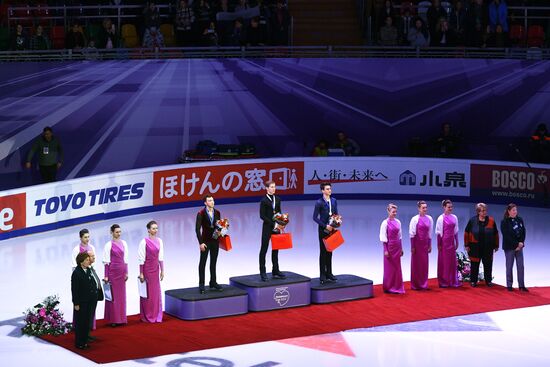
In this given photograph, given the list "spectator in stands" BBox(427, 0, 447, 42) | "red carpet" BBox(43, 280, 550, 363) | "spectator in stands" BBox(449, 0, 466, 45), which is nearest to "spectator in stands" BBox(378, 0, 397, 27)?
"spectator in stands" BBox(427, 0, 447, 42)

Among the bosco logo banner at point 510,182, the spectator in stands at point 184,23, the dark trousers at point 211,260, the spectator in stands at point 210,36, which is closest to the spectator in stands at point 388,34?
the bosco logo banner at point 510,182

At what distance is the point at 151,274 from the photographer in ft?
49.0

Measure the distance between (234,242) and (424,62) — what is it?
9734 mm

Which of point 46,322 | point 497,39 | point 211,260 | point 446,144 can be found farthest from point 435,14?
point 46,322

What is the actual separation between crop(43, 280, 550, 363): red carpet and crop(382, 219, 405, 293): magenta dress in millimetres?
200

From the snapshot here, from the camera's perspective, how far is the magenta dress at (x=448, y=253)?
17281mm

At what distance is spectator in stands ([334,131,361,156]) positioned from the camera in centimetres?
2852

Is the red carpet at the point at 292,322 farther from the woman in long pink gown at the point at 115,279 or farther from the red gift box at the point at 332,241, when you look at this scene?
the red gift box at the point at 332,241

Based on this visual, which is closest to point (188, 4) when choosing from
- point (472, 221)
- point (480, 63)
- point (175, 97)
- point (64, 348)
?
point (175, 97)

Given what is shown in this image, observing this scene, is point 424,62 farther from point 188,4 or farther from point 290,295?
point 290,295

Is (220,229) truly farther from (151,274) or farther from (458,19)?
(458,19)

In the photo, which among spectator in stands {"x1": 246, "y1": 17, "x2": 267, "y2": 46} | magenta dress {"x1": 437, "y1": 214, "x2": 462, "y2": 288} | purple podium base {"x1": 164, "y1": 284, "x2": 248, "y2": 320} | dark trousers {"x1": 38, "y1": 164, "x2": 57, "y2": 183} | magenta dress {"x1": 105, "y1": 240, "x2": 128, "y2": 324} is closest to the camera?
magenta dress {"x1": 105, "y1": 240, "x2": 128, "y2": 324}

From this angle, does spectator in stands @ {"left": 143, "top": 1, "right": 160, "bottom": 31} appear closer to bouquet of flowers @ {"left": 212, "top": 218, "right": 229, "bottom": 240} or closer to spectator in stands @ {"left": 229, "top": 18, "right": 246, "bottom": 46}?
spectator in stands @ {"left": 229, "top": 18, "right": 246, "bottom": 46}

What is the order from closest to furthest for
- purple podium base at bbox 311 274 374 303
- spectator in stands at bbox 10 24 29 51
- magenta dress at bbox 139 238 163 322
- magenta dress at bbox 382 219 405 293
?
magenta dress at bbox 139 238 163 322 → purple podium base at bbox 311 274 374 303 → magenta dress at bbox 382 219 405 293 → spectator in stands at bbox 10 24 29 51
